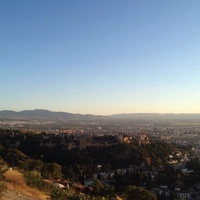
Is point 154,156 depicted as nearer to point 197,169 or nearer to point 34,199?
point 197,169

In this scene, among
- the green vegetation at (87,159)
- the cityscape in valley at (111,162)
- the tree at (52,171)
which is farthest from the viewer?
the green vegetation at (87,159)

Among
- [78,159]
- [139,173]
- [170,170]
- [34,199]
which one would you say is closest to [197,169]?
[170,170]

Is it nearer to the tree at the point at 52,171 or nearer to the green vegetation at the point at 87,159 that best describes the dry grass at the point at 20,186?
the green vegetation at the point at 87,159

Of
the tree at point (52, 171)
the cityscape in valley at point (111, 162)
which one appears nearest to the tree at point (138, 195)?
the cityscape in valley at point (111, 162)

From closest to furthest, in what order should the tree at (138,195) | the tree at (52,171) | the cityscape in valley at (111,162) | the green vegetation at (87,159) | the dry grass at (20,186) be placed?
the dry grass at (20,186)
the tree at (138,195)
the tree at (52,171)
the cityscape in valley at (111,162)
the green vegetation at (87,159)

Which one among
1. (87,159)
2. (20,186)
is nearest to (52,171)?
(20,186)

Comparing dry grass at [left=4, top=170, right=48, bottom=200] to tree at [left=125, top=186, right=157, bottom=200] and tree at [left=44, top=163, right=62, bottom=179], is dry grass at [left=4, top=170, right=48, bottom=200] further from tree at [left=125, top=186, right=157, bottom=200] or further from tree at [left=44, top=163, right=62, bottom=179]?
tree at [left=44, top=163, right=62, bottom=179]

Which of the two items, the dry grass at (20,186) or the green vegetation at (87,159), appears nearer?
the dry grass at (20,186)

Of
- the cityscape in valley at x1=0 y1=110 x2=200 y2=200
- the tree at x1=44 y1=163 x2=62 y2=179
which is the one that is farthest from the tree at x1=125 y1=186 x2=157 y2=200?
the tree at x1=44 y1=163 x2=62 y2=179
